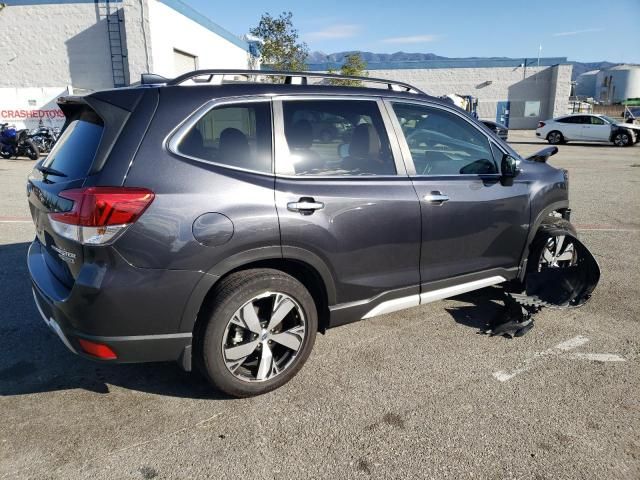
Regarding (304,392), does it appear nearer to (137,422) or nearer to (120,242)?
(137,422)

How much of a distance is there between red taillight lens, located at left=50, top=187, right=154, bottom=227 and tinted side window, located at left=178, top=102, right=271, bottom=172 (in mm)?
368

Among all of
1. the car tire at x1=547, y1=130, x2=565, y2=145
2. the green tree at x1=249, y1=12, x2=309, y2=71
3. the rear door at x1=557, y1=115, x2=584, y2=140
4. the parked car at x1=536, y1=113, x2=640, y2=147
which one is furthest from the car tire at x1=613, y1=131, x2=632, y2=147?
the green tree at x1=249, y1=12, x2=309, y2=71

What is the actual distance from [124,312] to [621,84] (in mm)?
99193

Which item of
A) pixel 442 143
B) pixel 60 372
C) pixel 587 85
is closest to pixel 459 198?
pixel 442 143

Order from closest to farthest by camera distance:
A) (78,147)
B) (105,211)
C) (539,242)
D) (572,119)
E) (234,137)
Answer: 1. (105,211)
2. (78,147)
3. (234,137)
4. (539,242)
5. (572,119)

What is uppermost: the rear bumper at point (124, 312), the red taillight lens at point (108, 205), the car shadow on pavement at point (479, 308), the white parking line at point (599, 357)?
the red taillight lens at point (108, 205)

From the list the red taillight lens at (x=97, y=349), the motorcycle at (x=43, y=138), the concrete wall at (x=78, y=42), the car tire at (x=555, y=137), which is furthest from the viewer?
the car tire at (x=555, y=137)

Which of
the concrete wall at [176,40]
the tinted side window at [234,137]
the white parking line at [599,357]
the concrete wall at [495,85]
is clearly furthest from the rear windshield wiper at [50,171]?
the concrete wall at [495,85]

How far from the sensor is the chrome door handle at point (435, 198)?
3.38 metres

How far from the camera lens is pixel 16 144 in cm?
1565

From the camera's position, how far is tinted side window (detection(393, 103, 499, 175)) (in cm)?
354

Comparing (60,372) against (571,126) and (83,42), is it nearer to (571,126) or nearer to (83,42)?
(83,42)

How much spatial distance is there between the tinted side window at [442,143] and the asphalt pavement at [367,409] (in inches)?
51.0

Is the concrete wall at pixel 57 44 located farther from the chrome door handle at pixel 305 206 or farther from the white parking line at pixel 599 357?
the white parking line at pixel 599 357
